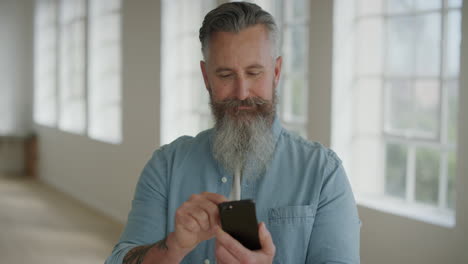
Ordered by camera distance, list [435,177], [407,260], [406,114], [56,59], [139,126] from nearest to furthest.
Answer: [407,260] → [406,114] → [435,177] → [139,126] → [56,59]

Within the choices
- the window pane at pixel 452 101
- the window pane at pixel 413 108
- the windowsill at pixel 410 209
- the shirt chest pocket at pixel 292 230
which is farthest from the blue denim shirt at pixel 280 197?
the window pane at pixel 413 108

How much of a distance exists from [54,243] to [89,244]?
380 millimetres

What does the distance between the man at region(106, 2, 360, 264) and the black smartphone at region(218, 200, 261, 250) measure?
114mm

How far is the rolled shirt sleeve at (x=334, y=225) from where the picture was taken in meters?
1.53

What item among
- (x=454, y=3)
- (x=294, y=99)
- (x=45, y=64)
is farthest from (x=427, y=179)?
(x=45, y=64)

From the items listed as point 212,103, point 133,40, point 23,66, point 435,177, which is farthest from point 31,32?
point 212,103

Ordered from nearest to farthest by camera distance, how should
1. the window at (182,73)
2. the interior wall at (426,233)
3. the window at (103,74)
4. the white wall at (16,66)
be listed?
the interior wall at (426,233), the window at (182,73), the window at (103,74), the white wall at (16,66)

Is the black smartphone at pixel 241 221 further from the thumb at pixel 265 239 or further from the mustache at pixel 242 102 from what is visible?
the mustache at pixel 242 102

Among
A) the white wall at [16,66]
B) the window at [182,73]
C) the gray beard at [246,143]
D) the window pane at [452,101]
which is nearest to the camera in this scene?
the gray beard at [246,143]

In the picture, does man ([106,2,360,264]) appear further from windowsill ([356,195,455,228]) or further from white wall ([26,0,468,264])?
windowsill ([356,195,455,228])

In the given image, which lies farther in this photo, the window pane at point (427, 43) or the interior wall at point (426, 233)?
the window pane at point (427, 43)

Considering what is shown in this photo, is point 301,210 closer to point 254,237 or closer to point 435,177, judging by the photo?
point 254,237

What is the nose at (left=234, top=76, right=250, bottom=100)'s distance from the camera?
62.0 inches

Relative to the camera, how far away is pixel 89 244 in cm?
598
